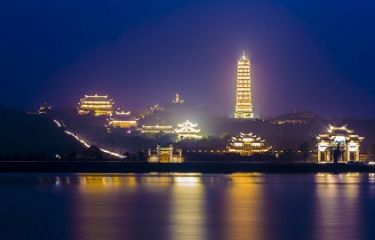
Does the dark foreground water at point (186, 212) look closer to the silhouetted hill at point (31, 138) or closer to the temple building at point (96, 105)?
the silhouetted hill at point (31, 138)

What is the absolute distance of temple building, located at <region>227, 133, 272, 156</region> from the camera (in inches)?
4432

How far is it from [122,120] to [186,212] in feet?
336

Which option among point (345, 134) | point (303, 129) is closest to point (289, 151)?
point (345, 134)

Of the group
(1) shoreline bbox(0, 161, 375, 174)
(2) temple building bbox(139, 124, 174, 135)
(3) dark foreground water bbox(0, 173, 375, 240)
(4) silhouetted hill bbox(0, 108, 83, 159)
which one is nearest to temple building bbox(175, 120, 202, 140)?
(2) temple building bbox(139, 124, 174, 135)

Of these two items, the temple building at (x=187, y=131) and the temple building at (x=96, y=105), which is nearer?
the temple building at (x=187, y=131)

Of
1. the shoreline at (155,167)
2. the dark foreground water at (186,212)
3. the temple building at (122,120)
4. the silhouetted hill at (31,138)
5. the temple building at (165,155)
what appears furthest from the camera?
the temple building at (122,120)

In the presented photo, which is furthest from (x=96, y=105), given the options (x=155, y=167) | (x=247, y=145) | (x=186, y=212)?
(x=186, y=212)

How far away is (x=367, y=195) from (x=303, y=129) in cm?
8903

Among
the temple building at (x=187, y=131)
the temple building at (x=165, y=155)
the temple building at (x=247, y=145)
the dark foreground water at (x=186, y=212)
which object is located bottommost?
the dark foreground water at (x=186, y=212)

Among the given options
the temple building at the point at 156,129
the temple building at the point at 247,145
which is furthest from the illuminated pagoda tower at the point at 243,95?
the temple building at the point at 247,145

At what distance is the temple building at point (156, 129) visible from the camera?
132250 millimetres

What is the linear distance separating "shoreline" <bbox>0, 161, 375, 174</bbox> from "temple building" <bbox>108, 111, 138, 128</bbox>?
48192mm

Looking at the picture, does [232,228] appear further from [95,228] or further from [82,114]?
[82,114]

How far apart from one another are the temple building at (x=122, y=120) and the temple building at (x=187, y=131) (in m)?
7.55
